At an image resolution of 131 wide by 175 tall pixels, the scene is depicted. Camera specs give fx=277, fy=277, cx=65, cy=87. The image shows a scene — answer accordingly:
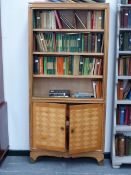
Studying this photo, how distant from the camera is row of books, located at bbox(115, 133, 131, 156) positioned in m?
3.41


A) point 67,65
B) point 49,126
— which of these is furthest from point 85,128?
point 67,65

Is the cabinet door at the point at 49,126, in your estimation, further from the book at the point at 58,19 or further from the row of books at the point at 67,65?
the book at the point at 58,19

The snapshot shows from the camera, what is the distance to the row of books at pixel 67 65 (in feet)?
10.9

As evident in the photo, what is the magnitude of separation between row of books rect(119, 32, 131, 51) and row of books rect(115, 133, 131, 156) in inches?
42.9

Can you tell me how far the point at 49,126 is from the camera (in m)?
3.32

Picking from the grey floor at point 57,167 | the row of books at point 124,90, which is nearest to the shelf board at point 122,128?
the row of books at point 124,90

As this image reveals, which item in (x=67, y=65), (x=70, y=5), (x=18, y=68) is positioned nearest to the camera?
(x=70, y=5)

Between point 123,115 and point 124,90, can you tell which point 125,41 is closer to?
point 124,90

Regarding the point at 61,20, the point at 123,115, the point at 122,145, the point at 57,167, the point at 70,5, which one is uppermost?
the point at 70,5

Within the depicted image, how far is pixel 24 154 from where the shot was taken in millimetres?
3723

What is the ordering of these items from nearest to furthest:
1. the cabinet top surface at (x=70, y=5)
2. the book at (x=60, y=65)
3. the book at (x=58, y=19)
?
the cabinet top surface at (x=70, y=5) < the book at (x=58, y=19) < the book at (x=60, y=65)

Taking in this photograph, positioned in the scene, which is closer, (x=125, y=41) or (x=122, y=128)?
(x=125, y=41)

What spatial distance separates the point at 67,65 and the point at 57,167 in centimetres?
126

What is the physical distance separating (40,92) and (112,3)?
1408 millimetres
